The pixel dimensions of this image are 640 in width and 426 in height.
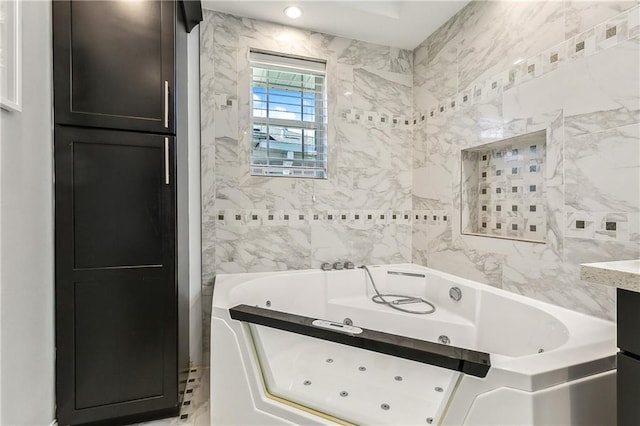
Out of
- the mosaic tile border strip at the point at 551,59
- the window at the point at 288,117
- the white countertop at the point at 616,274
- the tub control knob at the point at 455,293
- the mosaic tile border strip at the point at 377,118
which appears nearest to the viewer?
the white countertop at the point at 616,274

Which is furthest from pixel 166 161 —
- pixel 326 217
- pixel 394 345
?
pixel 394 345

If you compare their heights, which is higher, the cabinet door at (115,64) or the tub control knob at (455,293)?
the cabinet door at (115,64)

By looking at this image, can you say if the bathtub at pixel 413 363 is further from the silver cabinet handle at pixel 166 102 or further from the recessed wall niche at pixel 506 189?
the silver cabinet handle at pixel 166 102

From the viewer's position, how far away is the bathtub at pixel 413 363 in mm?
911

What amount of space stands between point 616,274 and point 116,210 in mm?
1916

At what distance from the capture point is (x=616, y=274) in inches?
31.2

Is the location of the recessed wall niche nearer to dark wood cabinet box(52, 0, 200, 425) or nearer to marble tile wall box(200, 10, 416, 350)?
marble tile wall box(200, 10, 416, 350)

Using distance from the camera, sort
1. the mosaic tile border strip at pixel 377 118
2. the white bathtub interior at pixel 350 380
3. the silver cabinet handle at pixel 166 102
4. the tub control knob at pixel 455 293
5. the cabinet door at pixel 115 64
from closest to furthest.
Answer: the white bathtub interior at pixel 350 380, the cabinet door at pixel 115 64, the silver cabinet handle at pixel 166 102, the tub control knob at pixel 455 293, the mosaic tile border strip at pixel 377 118

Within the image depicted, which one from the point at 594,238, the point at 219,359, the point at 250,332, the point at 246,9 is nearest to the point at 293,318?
the point at 250,332

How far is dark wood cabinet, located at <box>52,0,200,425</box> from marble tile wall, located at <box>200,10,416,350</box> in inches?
24.2

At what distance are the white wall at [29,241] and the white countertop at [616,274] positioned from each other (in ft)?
6.37

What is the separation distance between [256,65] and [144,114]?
45.2 inches

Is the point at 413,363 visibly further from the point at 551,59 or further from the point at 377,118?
the point at 377,118

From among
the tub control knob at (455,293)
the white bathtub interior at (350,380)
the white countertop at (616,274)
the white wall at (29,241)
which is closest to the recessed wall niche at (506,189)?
the tub control knob at (455,293)
